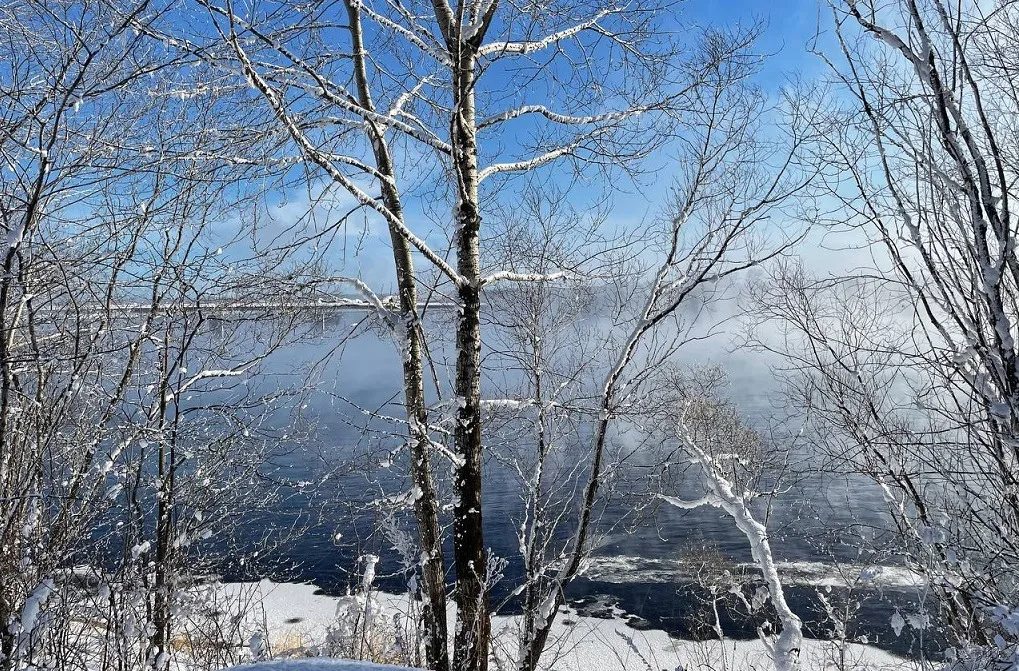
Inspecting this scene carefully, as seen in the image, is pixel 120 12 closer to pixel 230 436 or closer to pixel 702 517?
pixel 230 436

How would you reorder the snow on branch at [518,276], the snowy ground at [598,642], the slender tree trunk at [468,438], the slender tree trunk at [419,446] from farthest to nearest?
1. the snowy ground at [598,642]
2. the slender tree trunk at [419,446]
3. the snow on branch at [518,276]
4. the slender tree trunk at [468,438]

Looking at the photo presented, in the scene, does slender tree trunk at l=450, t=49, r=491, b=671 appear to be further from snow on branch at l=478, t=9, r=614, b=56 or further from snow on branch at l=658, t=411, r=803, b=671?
snow on branch at l=658, t=411, r=803, b=671

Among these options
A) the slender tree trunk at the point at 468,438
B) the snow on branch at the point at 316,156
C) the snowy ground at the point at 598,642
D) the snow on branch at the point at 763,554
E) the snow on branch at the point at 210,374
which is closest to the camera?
the snow on branch at the point at 316,156

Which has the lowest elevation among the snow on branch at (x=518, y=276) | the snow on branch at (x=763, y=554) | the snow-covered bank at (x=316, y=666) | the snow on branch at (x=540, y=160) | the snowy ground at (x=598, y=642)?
the snowy ground at (x=598, y=642)

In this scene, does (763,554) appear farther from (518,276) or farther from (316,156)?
(316,156)

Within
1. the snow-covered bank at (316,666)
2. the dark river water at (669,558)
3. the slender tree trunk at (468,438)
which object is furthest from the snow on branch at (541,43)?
the dark river water at (669,558)

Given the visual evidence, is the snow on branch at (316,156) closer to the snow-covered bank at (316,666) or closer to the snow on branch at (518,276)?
the snow on branch at (518,276)

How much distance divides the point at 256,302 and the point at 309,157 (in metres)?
1.63

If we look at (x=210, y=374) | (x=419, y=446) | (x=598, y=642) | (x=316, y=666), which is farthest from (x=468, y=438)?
(x=598, y=642)

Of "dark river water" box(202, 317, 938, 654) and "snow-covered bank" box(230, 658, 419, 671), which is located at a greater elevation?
"snow-covered bank" box(230, 658, 419, 671)

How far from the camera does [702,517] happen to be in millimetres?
26969

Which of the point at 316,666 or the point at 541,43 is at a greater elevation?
the point at 541,43

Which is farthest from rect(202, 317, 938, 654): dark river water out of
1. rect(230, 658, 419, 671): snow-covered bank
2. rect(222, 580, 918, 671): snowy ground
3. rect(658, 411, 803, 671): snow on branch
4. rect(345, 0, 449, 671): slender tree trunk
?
rect(230, 658, 419, 671): snow-covered bank

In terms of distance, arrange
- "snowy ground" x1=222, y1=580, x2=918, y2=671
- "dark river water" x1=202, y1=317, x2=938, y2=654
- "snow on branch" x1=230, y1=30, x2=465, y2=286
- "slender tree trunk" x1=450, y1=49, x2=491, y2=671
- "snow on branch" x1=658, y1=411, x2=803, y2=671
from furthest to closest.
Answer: "dark river water" x1=202, y1=317, x2=938, y2=654 → "snowy ground" x1=222, y1=580, x2=918, y2=671 → "snow on branch" x1=658, y1=411, x2=803, y2=671 → "slender tree trunk" x1=450, y1=49, x2=491, y2=671 → "snow on branch" x1=230, y1=30, x2=465, y2=286
